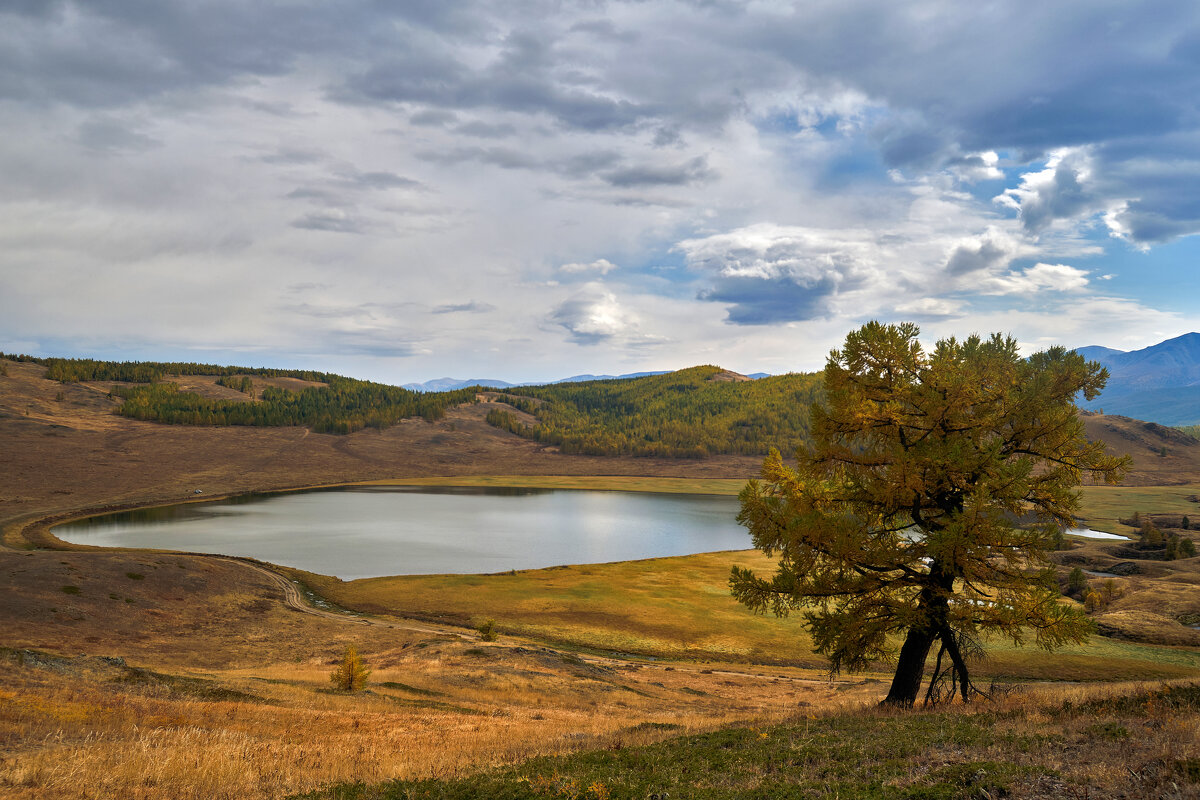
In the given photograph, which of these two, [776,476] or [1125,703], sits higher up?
[776,476]

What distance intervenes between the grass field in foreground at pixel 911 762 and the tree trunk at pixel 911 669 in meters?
3.10

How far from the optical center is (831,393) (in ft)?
60.3

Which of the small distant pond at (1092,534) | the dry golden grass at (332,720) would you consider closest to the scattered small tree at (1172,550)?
the small distant pond at (1092,534)

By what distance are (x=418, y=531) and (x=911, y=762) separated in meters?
94.3

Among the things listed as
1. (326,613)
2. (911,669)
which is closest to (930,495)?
(911,669)

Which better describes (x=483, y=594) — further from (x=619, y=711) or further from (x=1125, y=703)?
(x=1125, y=703)

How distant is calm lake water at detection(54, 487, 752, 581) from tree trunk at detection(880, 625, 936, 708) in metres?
57.7

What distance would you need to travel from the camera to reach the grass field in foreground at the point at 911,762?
890cm

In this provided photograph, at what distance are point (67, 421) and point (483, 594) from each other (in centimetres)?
18525

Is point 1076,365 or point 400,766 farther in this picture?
point 1076,365

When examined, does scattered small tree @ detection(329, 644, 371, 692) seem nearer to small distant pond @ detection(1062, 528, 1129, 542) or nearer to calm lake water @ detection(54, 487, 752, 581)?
calm lake water @ detection(54, 487, 752, 581)

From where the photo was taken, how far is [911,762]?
10.9 meters

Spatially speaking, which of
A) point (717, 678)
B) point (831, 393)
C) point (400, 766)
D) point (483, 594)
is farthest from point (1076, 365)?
point (483, 594)

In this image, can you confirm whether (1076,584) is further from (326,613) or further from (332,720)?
(326,613)
